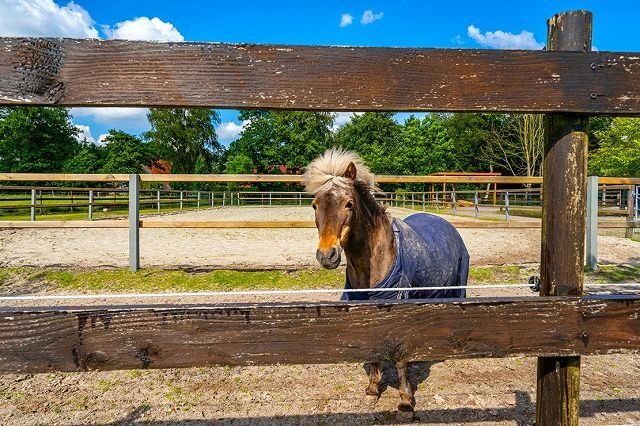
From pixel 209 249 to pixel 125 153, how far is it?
111ft

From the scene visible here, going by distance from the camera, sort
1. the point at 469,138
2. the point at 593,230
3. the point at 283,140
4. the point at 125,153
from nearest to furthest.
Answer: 1. the point at 593,230
2. the point at 125,153
3. the point at 469,138
4. the point at 283,140

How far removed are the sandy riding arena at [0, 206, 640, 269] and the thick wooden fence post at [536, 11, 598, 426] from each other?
5116 mm

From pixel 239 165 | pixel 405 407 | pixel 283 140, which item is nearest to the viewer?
pixel 405 407

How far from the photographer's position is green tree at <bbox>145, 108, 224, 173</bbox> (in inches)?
1521

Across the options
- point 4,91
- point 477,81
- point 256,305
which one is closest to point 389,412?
point 256,305

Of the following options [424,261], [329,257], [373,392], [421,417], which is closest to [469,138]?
[424,261]

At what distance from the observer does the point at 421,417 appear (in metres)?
2.56

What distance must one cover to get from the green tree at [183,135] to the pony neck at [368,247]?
38.2m

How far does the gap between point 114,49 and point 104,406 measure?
2.50 meters

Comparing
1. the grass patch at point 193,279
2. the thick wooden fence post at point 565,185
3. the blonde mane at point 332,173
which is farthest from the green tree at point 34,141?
the thick wooden fence post at point 565,185

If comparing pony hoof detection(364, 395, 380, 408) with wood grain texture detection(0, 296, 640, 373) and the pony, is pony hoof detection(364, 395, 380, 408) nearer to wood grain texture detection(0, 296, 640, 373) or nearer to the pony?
the pony

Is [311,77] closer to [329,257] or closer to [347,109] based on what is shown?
[347,109]

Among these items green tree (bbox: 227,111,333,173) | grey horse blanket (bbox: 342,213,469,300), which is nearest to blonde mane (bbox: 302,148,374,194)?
grey horse blanket (bbox: 342,213,469,300)

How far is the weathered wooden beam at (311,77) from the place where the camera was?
3.84 ft
